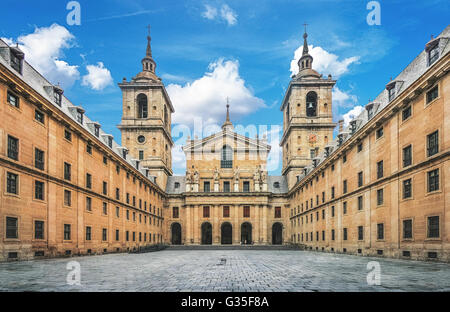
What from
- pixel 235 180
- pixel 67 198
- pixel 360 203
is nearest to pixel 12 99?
pixel 67 198

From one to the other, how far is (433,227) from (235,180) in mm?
46442

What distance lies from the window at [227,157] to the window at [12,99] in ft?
158

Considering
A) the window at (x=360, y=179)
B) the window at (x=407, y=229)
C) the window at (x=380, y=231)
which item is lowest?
the window at (x=380, y=231)

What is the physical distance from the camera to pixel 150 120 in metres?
65.6

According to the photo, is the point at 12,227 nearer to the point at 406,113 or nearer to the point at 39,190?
the point at 39,190

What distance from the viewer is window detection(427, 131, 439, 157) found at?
21008 mm

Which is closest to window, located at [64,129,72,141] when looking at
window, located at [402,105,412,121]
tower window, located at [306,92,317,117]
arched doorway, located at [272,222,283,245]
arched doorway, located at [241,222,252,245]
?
window, located at [402,105,412,121]

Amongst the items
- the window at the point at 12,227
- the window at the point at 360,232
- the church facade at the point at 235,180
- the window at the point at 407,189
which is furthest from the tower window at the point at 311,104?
the window at the point at 12,227

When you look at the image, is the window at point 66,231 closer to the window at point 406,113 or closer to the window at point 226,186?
the window at point 406,113

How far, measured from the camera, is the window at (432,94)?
69.3ft

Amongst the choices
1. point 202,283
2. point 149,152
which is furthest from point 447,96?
point 149,152

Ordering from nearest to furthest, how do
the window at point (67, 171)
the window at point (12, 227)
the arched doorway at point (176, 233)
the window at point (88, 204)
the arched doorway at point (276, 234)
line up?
the window at point (12, 227), the window at point (67, 171), the window at point (88, 204), the arched doorway at point (176, 233), the arched doorway at point (276, 234)

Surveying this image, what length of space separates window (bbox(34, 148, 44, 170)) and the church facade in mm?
76

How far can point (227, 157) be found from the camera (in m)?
69.0
